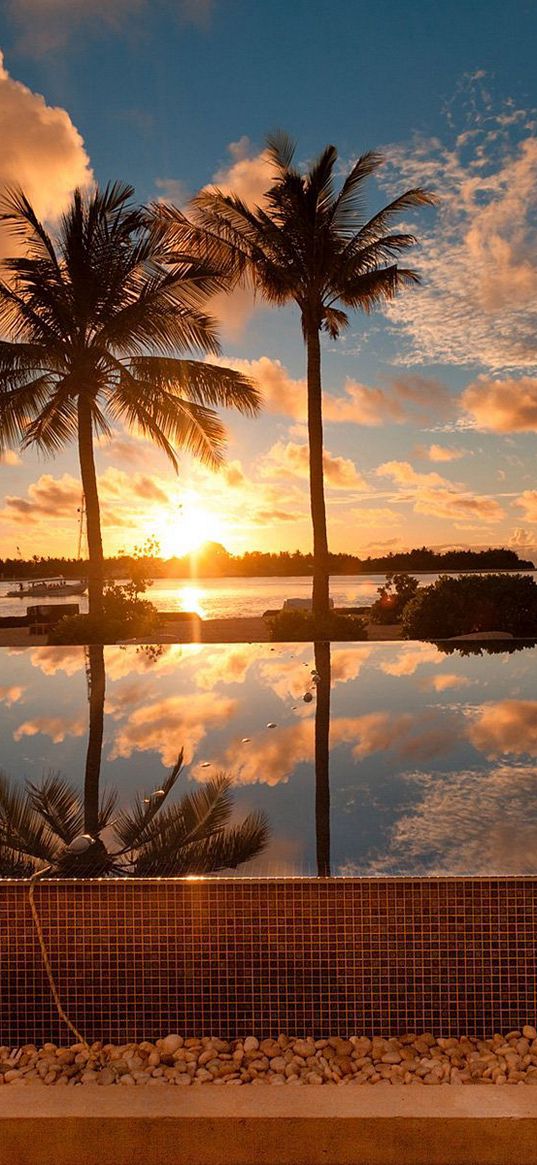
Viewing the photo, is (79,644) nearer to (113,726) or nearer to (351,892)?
(113,726)

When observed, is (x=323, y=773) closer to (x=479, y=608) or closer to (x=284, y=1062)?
(x=284, y=1062)

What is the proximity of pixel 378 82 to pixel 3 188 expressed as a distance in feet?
20.8

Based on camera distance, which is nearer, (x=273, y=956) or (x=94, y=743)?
(x=273, y=956)

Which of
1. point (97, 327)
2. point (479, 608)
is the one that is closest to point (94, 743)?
point (97, 327)

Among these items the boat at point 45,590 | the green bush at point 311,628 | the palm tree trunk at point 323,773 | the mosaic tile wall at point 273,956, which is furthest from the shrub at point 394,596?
the boat at point 45,590

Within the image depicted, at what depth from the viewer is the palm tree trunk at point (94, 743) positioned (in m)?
4.57

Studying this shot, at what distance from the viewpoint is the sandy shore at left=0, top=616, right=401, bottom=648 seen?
1638 cm

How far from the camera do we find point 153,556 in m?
23.5

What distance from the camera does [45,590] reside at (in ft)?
113

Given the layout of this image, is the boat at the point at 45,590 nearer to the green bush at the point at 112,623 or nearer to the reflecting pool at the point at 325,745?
the green bush at the point at 112,623

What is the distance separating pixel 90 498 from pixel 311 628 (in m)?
4.48

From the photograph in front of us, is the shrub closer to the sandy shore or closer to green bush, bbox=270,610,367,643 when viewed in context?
the sandy shore

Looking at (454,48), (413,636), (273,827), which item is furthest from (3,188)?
(273,827)

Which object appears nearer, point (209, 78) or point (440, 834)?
point (440, 834)
